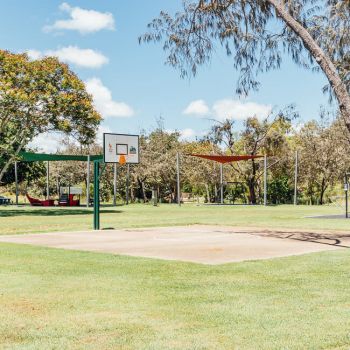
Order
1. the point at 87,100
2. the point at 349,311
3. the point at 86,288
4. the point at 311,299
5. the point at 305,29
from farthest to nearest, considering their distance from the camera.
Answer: the point at 87,100 < the point at 305,29 < the point at 86,288 < the point at 311,299 < the point at 349,311

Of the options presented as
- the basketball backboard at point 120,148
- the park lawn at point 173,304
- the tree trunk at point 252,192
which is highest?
the basketball backboard at point 120,148

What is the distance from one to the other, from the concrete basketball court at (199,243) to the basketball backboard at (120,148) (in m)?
4.06

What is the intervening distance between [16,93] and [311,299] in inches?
1063

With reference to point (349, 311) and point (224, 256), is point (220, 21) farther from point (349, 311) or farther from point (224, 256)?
point (349, 311)

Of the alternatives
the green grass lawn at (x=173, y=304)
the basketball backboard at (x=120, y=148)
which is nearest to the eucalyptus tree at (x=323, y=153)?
the basketball backboard at (x=120, y=148)

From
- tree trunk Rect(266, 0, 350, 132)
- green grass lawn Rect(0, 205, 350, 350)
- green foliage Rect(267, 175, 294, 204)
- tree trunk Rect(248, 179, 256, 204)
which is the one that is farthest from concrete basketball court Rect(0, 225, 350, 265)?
green foliage Rect(267, 175, 294, 204)

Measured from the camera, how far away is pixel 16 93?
105 ft

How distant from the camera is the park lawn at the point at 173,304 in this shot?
5.77m

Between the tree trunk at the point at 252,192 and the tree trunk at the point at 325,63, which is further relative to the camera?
the tree trunk at the point at 252,192

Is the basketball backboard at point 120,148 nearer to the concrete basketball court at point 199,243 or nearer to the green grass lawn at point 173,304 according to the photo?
the concrete basketball court at point 199,243

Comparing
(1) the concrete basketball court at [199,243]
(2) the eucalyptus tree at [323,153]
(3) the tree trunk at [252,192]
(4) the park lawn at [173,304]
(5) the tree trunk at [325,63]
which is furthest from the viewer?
(3) the tree trunk at [252,192]

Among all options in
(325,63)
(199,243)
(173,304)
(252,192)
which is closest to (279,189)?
(252,192)

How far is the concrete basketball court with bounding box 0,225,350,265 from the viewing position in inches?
511

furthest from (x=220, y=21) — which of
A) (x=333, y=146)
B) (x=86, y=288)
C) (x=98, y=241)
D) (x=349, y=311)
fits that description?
(x=333, y=146)
